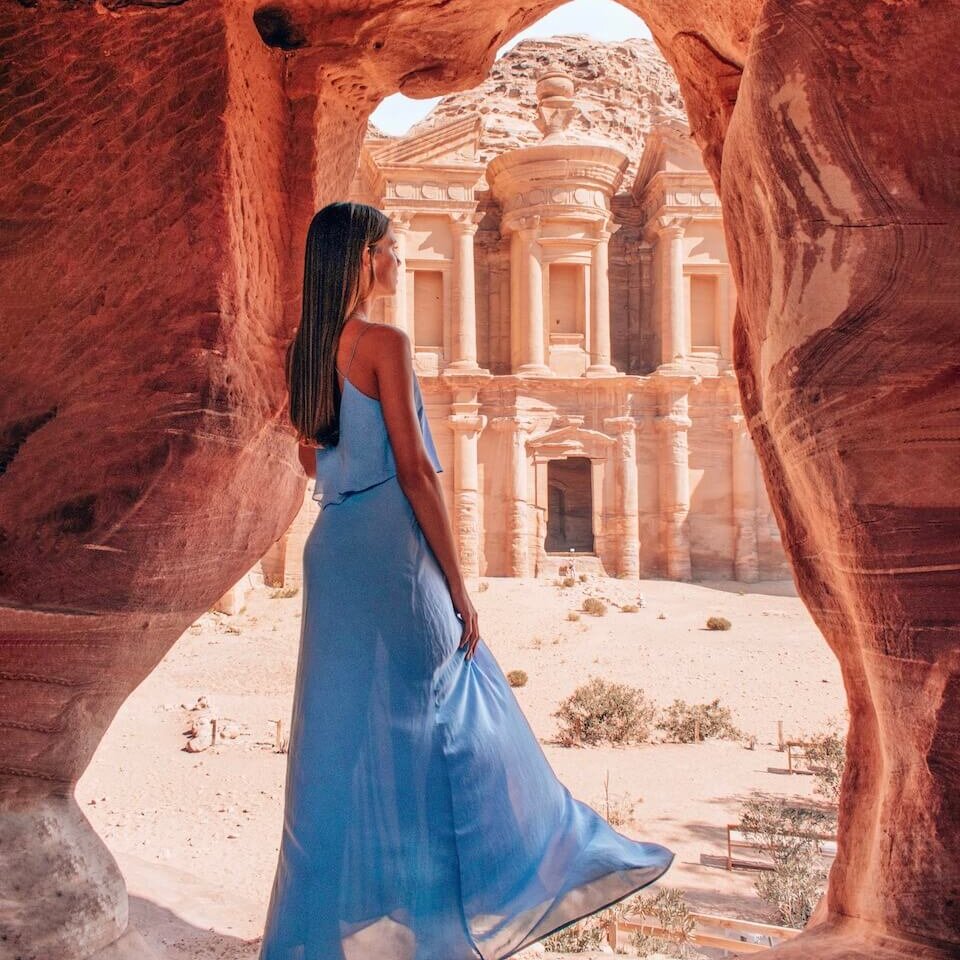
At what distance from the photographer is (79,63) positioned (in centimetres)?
364

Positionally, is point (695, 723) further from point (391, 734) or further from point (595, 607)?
point (391, 734)

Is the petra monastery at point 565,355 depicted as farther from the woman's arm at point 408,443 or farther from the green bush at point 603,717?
the woman's arm at point 408,443

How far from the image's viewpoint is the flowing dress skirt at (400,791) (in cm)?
241

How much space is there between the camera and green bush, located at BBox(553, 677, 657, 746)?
428 inches

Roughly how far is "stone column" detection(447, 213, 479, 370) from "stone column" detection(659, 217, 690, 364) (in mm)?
4570

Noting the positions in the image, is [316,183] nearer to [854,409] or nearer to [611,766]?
[854,409]

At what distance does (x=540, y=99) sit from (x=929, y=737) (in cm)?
2430

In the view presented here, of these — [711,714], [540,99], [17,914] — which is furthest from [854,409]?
[540,99]

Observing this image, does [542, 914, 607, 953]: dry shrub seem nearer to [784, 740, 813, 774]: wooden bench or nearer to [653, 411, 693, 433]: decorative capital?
[784, 740, 813, 774]: wooden bench

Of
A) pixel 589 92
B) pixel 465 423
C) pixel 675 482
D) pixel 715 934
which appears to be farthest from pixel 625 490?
pixel 589 92

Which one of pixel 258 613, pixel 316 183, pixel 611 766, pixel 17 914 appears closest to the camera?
pixel 17 914

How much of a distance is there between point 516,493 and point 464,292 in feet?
15.9

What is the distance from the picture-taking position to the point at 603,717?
11.1 m

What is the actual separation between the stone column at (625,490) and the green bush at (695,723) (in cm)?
1143
